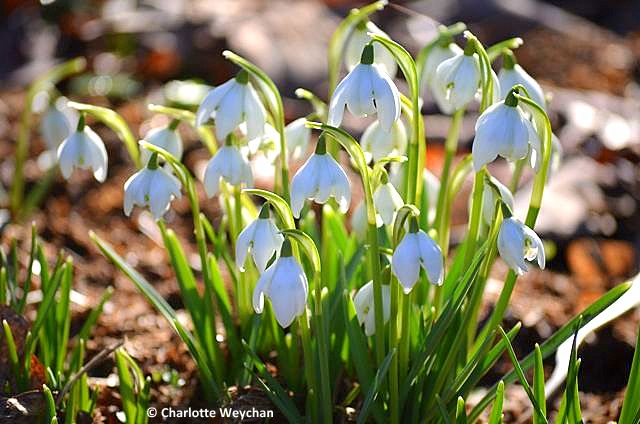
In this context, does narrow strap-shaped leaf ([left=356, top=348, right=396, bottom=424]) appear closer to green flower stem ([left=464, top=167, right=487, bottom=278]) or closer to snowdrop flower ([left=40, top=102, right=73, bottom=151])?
green flower stem ([left=464, top=167, right=487, bottom=278])

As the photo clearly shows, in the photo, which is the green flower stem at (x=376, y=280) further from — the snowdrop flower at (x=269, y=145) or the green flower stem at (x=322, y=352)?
the snowdrop flower at (x=269, y=145)

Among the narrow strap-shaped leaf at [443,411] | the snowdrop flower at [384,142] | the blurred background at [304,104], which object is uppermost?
the snowdrop flower at [384,142]

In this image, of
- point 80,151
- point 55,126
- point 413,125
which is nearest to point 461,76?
point 413,125

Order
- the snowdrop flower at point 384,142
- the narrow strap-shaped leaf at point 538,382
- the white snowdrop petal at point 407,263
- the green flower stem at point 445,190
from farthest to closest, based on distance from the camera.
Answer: the green flower stem at point 445,190, the snowdrop flower at point 384,142, the narrow strap-shaped leaf at point 538,382, the white snowdrop petal at point 407,263

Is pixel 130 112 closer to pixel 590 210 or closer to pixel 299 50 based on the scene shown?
pixel 299 50

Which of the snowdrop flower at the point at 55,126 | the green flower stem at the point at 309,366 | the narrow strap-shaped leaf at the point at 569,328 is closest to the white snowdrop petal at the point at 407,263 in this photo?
the green flower stem at the point at 309,366

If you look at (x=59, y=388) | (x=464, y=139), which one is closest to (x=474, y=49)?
(x=59, y=388)
